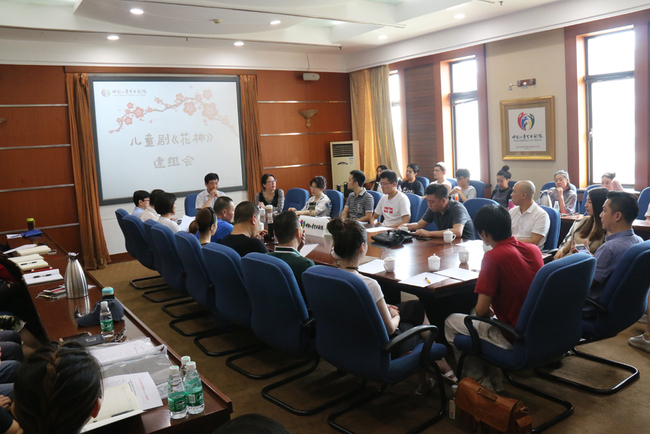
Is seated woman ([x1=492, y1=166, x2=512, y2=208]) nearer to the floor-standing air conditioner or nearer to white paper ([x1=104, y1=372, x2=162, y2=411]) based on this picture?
the floor-standing air conditioner

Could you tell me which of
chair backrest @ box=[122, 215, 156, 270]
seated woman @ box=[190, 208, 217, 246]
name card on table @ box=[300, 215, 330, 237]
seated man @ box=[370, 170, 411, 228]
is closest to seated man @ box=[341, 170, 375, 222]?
seated man @ box=[370, 170, 411, 228]

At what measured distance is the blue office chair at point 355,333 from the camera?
2.59 meters

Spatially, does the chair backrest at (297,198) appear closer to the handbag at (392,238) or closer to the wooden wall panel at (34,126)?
the handbag at (392,238)

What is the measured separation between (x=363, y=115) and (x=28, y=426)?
918 cm

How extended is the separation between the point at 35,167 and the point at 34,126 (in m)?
0.58

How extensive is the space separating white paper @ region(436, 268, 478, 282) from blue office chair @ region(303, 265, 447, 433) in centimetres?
54

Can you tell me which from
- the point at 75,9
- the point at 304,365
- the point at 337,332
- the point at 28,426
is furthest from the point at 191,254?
the point at 75,9

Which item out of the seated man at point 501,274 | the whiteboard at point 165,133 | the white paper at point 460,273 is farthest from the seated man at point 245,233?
the whiteboard at point 165,133

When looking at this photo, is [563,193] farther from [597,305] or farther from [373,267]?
[373,267]

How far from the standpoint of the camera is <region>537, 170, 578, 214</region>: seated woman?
620cm

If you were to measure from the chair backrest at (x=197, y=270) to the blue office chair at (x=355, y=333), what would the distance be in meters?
1.44

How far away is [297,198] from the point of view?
7.83m

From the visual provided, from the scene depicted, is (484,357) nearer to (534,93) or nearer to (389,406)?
(389,406)

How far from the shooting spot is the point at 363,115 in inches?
396
